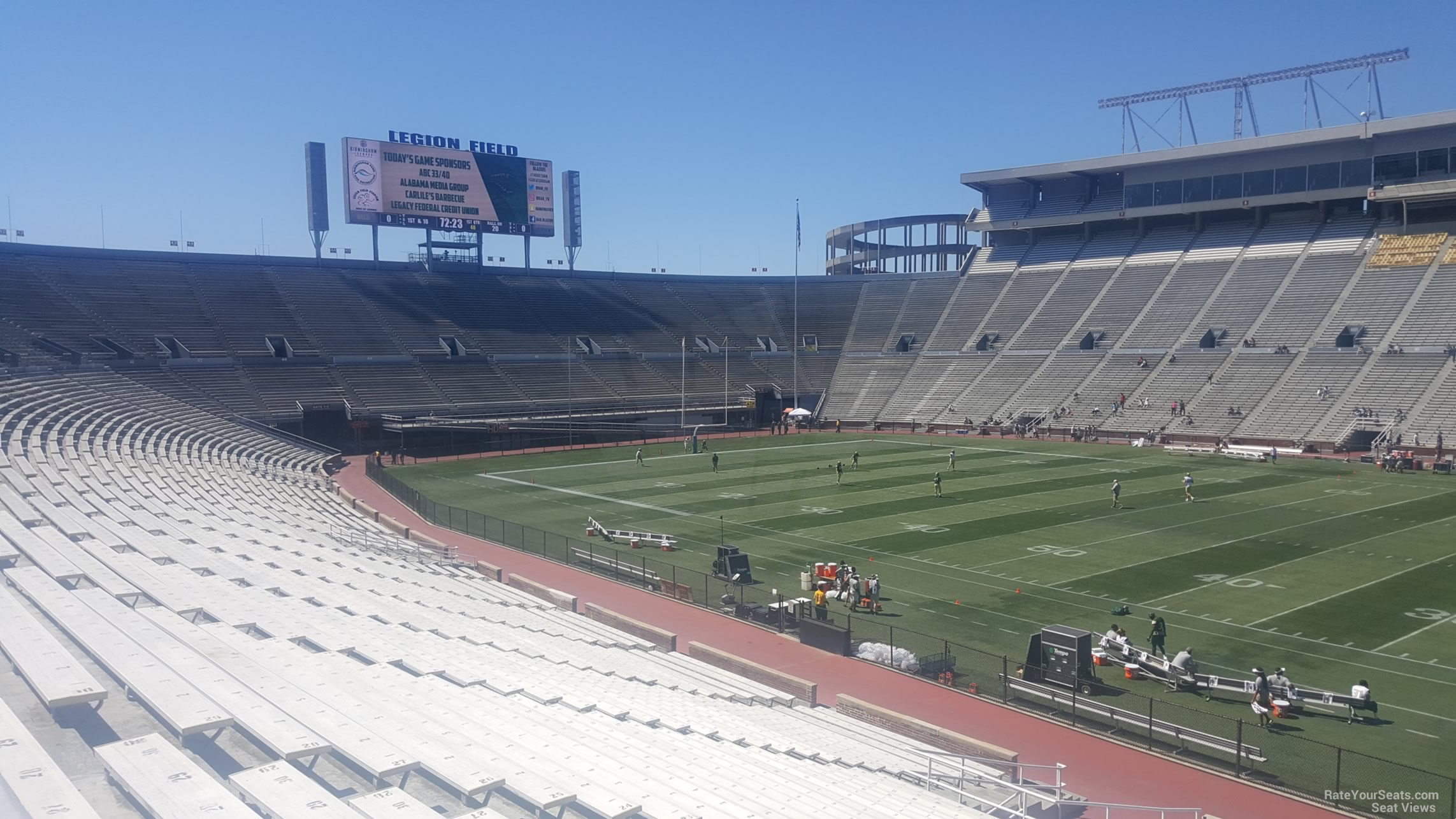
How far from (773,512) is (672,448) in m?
23.2

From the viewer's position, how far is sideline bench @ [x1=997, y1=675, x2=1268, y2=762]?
15.0 metres

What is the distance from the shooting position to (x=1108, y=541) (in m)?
30.6

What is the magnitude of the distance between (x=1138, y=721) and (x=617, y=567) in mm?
14377

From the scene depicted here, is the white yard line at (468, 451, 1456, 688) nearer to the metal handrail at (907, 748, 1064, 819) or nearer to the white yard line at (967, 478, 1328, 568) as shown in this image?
the white yard line at (967, 478, 1328, 568)

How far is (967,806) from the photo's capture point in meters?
10.8

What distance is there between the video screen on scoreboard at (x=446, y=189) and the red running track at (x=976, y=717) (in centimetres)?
4748

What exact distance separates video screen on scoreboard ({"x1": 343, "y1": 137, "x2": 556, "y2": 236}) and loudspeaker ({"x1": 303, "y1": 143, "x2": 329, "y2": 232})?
2161 millimetres

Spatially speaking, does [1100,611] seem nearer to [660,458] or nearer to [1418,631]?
[1418,631]

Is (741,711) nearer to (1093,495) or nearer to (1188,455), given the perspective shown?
→ (1093,495)

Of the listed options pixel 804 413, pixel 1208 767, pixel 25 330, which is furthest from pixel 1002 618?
pixel 25 330

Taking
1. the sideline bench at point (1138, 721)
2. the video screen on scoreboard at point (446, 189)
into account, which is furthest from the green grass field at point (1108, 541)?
the video screen on scoreboard at point (446, 189)

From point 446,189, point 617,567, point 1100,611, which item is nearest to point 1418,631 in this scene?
point 1100,611

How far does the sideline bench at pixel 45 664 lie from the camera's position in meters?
8.00

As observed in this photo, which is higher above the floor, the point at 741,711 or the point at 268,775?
the point at 268,775
